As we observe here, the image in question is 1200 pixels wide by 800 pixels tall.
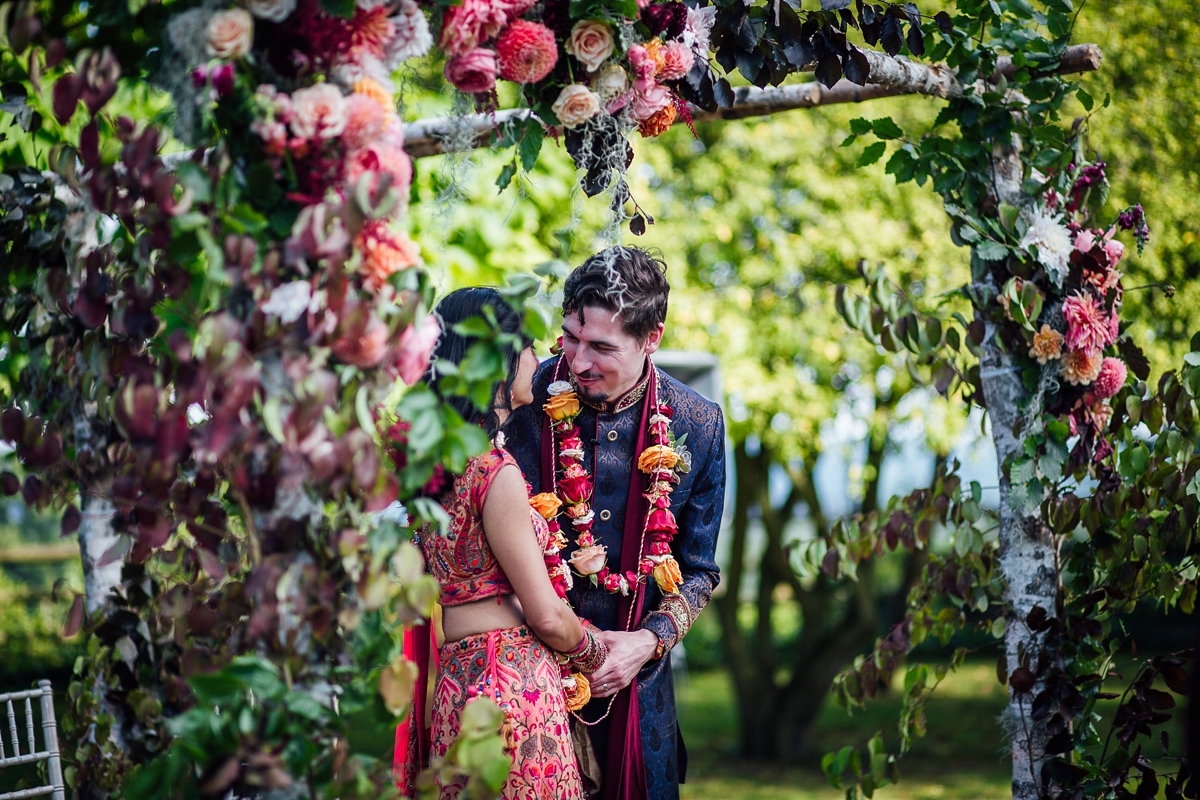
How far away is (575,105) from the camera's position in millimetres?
1719

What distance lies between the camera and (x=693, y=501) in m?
2.51

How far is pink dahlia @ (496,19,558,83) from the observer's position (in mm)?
1593

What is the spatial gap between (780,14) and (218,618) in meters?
1.64

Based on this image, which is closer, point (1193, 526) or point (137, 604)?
point (137, 604)

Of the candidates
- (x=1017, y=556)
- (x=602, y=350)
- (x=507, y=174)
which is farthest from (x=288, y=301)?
(x=1017, y=556)

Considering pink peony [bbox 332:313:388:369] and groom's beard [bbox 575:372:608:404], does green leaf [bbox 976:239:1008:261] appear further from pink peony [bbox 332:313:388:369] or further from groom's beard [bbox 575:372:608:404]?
pink peony [bbox 332:313:388:369]

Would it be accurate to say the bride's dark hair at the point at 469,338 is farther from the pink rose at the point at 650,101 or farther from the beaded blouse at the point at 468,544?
the pink rose at the point at 650,101

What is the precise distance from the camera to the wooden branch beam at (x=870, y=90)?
7.15 ft

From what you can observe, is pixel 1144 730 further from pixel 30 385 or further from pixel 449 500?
pixel 30 385

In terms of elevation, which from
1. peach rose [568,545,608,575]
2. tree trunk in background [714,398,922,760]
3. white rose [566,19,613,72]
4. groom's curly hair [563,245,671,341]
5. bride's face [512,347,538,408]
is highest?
white rose [566,19,613,72]

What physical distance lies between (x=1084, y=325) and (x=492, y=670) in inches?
62.9

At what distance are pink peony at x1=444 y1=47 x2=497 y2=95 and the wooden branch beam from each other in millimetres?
545

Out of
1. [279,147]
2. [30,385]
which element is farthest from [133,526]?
[279,147]

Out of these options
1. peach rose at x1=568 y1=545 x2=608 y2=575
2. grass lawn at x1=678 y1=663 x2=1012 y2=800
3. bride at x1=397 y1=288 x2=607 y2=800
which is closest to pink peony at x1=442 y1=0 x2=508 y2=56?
bride at x1=397 y1=288 x2=607 y2=800
